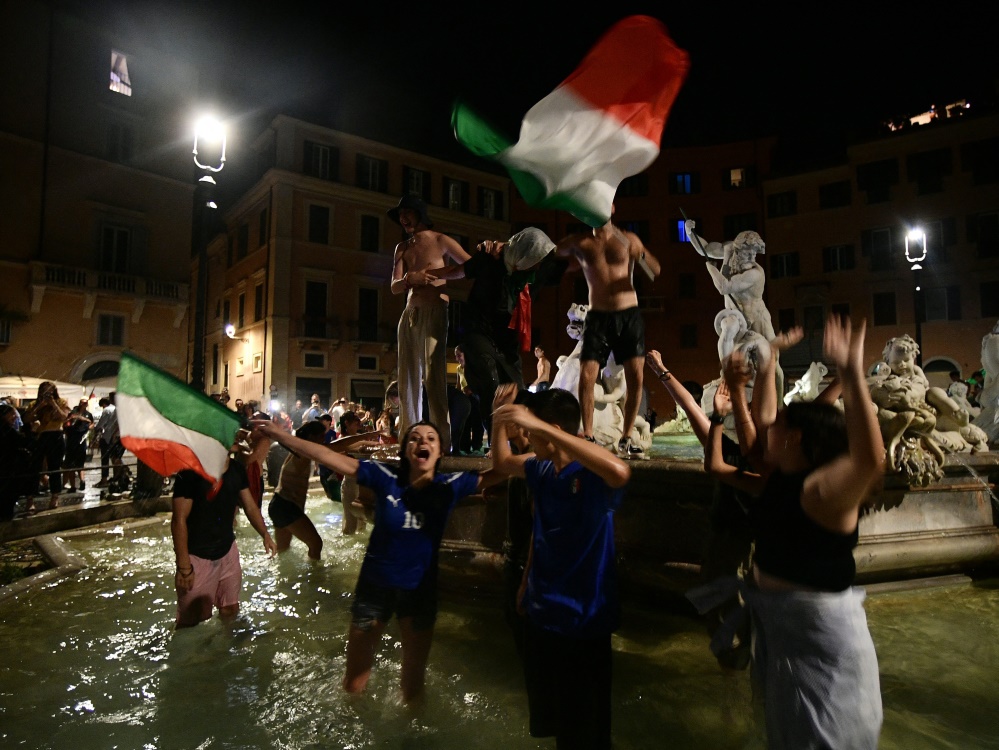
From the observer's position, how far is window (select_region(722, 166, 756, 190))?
34344mm

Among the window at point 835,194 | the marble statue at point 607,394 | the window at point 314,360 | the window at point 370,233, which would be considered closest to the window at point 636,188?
the window at point 835,194

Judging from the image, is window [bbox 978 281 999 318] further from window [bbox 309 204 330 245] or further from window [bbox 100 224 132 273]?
window [bbox 100 224 132 273]

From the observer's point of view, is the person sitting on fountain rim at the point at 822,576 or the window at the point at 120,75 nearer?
the person sitting on fountain rim at the point at 822,576

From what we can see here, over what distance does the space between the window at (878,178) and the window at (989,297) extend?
6.14 meters

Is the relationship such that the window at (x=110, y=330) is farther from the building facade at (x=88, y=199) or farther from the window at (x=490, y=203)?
the window at (x=490, y=203)

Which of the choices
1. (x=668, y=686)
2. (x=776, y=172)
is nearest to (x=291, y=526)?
(x=668, y=686)

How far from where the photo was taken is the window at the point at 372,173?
31.5 meters

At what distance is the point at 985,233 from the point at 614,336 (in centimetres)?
3196

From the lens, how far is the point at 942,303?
2850cm

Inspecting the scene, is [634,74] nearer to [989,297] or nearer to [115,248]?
[115,248]

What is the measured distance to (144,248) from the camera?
2577 cm

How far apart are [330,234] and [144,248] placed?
328 inches

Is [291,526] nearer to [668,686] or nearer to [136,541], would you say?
[136,541]

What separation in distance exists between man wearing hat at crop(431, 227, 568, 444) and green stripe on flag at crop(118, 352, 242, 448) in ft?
7.85
